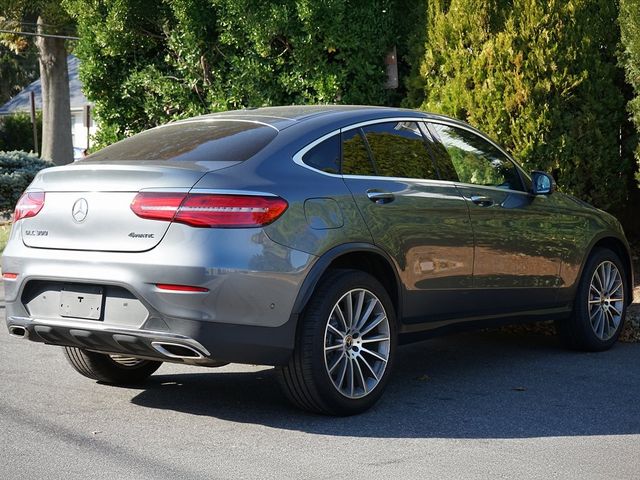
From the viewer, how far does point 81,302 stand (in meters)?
5.71

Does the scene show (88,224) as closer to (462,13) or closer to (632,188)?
(462,13)

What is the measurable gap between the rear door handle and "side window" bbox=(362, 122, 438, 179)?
0.16m

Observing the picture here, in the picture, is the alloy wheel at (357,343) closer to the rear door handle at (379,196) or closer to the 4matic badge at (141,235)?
the rear door handle at (379,196)

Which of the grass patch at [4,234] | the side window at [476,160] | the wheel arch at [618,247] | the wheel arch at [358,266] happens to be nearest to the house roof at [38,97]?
the grass patch at [4,234]

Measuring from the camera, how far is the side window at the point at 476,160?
7.11 m

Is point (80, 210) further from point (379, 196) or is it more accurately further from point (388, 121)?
point (388, 121)

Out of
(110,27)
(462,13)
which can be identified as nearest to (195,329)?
(462,13)

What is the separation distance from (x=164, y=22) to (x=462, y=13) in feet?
13.2

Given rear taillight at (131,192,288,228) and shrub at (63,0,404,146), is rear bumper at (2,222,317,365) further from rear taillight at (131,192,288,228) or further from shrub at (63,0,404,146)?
shrub at (63,0,404,146)

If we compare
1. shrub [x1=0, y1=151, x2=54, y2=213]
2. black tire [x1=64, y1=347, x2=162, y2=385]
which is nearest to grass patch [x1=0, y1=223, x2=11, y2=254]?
shrub [x1=0, y1=151, x2=54, y2=213]

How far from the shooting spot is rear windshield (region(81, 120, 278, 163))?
592cm

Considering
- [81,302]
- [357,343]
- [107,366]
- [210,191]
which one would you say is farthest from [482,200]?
[81,302]

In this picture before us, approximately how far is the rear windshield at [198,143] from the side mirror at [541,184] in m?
2.27

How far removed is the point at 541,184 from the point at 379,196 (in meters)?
1.79
